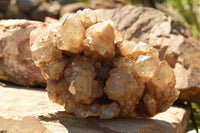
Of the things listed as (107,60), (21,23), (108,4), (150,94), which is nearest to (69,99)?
(107,60)

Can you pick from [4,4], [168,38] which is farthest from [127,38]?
[4,4]

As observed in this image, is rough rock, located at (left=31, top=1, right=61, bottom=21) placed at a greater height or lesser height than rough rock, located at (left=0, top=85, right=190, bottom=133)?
greater

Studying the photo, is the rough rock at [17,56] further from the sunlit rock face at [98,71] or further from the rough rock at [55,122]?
the sunlit rock face at [98,71]

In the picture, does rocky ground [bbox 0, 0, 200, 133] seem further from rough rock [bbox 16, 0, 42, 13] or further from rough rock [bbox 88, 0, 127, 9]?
rough rock [bbox 16, 0, 42, 13]

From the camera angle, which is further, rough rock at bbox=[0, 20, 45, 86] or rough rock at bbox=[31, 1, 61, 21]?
rough rock at bbox=[31, 1, 61, 21]

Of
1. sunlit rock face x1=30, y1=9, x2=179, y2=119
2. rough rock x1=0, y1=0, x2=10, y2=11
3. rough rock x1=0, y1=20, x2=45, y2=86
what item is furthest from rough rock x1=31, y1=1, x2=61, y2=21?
sunlit rock face x1=30, y1=9, x2=179, y2=119

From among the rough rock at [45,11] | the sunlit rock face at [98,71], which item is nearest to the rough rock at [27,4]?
the rough rock at [45,11]

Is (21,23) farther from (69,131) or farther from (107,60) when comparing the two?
(69,131)
